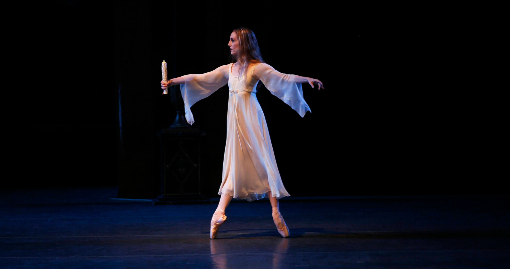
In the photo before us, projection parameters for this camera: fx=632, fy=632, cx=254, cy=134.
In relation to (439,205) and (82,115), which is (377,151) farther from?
(82,115)

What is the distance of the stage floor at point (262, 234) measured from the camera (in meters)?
3.13

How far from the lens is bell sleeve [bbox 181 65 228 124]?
13.5ft

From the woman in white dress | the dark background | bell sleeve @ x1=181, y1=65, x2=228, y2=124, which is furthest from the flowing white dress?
the dark background

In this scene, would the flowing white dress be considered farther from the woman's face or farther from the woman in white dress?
the woman's face

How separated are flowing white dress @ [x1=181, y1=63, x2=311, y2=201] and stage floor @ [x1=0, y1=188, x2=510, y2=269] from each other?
12.3 inches

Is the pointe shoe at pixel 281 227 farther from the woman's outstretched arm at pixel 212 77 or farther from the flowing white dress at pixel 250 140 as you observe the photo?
the woman's outstretched arm at pixel 212 77

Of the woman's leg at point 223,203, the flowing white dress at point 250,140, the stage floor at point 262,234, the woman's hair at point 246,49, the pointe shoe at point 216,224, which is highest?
the woman's hair at point 246,49

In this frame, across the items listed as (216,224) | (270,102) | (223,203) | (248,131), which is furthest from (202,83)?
(270,102)

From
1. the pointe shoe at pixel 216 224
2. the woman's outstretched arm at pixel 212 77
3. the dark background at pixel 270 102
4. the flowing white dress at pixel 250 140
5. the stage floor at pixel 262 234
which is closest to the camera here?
the stage floor at pixel 262 234

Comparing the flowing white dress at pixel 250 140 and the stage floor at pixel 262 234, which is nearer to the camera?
the stage floor at pixel 262 234

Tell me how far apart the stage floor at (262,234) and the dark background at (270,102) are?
0.94m

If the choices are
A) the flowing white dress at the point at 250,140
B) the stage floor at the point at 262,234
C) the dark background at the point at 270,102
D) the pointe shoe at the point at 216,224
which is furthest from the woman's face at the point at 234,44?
the dark background at the point at 270,102

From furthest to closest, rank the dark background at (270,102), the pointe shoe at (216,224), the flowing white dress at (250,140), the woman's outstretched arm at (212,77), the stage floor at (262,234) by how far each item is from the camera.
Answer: the dark background at (270,102) < the woman's outstretched arm at (212,77) < the flowing white dress at (250,140) < the pointe shoe at (216,224) < the stage floor at (262,234)

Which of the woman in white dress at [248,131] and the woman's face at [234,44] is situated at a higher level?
the woman's face at [234,44]
